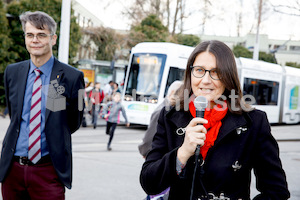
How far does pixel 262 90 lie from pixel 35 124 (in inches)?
643

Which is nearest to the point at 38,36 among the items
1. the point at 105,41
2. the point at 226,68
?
the point at 226,68

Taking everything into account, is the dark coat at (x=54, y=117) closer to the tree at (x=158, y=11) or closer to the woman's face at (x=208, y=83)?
the woman's face at (x=208, y=83)

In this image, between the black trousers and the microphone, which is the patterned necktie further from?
the black trousers

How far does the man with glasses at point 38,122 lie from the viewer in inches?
104

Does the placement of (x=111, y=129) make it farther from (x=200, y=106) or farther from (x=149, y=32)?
(x=149, y=32)

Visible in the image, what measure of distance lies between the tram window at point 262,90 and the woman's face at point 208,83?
50.9 ft

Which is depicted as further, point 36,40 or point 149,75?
point 149,75

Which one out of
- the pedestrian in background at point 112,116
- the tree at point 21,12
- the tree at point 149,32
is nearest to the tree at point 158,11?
the tree at point 149,32

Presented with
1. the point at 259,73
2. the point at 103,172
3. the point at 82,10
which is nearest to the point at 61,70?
the point at 103,172

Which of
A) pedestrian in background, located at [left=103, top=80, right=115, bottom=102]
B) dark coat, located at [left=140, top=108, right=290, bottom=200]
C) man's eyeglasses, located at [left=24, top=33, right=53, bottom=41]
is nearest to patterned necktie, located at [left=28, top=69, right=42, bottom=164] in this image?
man's eyeglasses, located at [left=24, top=33, right=53, bottom=41]

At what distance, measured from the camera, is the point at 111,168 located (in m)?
6.98

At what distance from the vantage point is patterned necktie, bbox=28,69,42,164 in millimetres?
2646

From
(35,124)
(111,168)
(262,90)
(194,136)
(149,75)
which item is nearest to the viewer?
(194,136)

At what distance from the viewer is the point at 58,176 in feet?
8.90
